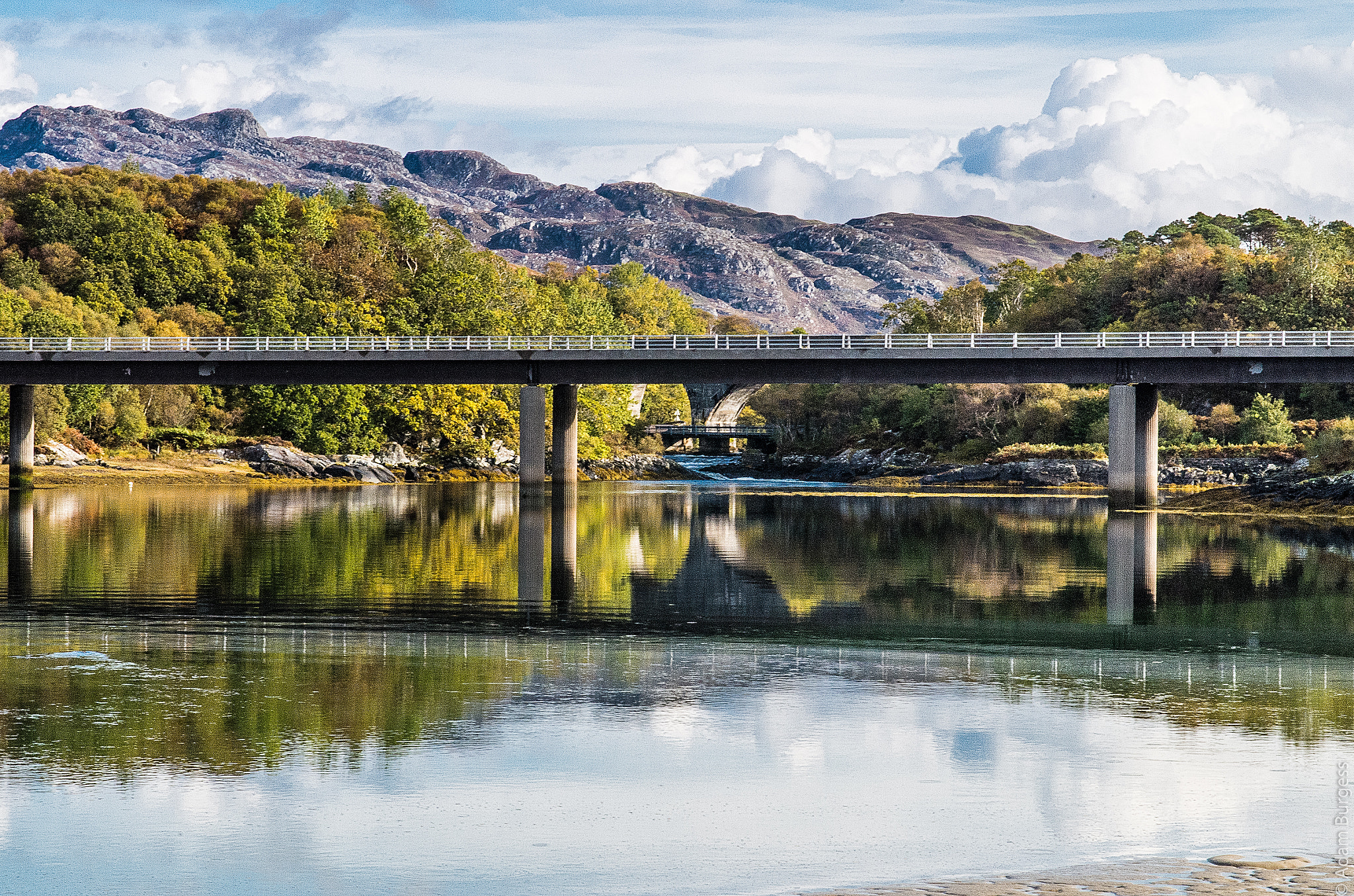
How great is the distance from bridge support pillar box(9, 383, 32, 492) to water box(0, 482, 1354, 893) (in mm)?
59226

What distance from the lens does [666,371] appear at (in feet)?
285

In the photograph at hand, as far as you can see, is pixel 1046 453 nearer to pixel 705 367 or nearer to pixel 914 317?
pixel 705 367

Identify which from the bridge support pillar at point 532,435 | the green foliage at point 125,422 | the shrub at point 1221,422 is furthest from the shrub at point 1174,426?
the green foliage at point 125,422

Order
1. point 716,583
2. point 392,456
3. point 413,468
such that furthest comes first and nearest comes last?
point 392,456, point 413,468, point 716,583

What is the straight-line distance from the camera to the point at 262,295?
13262cm

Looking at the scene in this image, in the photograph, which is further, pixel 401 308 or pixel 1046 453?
pixel 401 308

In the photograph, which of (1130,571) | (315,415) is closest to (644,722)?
(1130,571)

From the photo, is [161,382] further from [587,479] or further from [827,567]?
[827,567]

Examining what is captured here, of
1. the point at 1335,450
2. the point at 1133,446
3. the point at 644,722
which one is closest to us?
the point at 644,722

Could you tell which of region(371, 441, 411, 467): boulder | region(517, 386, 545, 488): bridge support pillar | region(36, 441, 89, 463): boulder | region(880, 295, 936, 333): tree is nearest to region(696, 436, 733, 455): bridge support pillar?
region(880, 295, 936, 333): tree

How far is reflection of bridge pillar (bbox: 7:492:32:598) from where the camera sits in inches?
1244

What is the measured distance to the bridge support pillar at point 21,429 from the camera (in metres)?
91.5

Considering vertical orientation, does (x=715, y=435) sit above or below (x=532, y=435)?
above

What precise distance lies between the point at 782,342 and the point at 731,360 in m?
3.57
